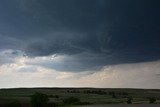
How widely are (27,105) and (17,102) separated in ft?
17.8

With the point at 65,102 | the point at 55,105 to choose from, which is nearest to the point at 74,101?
the point at 65,102

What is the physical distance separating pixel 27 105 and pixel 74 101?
25.2 metres

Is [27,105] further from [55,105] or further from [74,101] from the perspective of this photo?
[74,101]

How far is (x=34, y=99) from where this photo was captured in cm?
14800

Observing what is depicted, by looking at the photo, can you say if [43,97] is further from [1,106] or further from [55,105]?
[1,106]

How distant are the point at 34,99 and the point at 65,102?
25.9 meters

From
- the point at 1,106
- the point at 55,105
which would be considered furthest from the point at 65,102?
the point at 1,106

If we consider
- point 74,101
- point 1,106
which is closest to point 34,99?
point 1,106

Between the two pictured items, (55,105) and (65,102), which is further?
(65,102)

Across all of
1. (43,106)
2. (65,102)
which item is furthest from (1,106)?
(65,102)

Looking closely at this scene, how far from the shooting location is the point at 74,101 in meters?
168

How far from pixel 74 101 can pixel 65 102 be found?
201 inches

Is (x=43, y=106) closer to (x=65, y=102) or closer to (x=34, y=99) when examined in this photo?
(x=34, y=99)

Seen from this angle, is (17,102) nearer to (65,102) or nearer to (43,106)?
(43,106)
